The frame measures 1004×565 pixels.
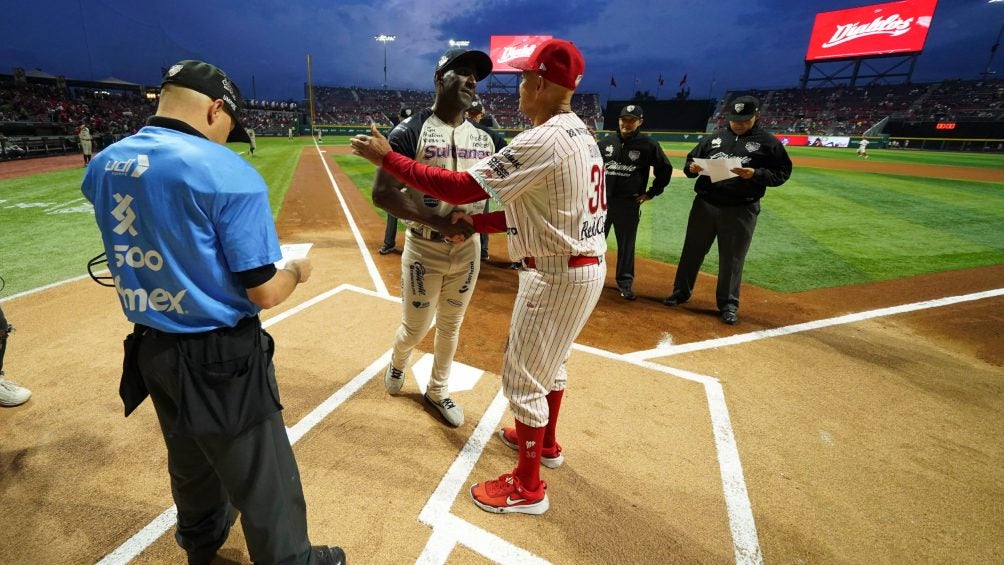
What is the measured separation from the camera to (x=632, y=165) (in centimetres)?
604

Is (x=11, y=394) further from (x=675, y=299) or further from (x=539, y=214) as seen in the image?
(x=675, y=299)

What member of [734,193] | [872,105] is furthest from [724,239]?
[872,105]

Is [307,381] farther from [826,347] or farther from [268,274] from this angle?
[826,347]

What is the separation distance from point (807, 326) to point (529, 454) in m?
4.46

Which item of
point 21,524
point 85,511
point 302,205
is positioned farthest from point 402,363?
point 302,205

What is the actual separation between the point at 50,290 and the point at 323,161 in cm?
1986

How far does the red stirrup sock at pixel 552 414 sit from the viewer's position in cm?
282

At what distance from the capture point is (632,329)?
16.7 ft

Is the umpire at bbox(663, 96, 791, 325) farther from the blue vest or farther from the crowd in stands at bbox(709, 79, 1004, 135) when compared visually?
A: the crowd in stands at bbox(709, 79, 1004, 135)

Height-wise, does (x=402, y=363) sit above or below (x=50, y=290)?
above

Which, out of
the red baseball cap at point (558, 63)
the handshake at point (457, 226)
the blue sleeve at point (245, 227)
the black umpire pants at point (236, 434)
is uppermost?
the red baseball cap at point (558, 63)

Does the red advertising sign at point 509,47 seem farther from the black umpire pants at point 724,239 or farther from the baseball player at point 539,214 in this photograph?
the baseball player at point 539,214

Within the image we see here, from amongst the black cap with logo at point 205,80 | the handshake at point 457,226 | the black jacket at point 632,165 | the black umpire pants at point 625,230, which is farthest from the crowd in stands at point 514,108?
the black cap with logo at point 205,80

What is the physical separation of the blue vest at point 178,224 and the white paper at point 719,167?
196 inches
